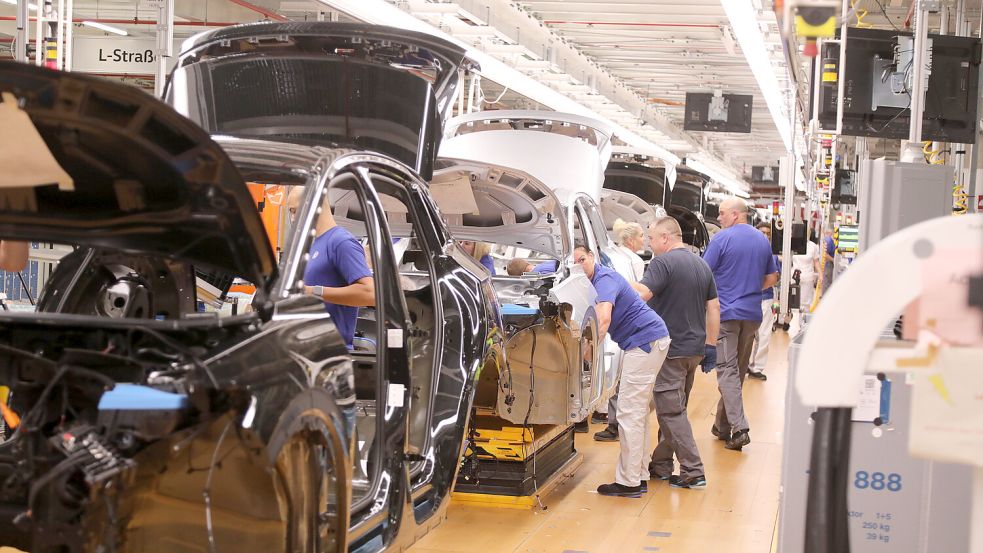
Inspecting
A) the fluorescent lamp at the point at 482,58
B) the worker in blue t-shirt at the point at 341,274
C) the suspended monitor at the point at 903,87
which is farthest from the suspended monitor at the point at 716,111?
the worker in blue t-shirt at the point at 341,274

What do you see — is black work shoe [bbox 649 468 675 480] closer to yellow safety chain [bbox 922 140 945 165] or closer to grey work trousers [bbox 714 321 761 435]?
grey work trousers [bbox 714 321 761 435]

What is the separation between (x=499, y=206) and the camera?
759 cm

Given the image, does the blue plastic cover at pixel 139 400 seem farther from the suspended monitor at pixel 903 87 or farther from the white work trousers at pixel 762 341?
the white work trousers at pixel 762 341

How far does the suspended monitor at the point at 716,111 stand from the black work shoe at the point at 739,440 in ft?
39.4

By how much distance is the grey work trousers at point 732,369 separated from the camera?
28.9 ft

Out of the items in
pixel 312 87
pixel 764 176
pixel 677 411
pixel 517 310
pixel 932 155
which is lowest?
pixel 677 411

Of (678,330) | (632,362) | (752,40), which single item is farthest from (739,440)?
(752,40)

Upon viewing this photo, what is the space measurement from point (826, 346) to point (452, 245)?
3233 millimetres

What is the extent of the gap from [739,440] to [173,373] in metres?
6.80

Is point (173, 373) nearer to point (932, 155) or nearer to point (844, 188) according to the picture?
point (932, 155)

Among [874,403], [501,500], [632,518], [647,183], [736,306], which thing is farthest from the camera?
[647,183]

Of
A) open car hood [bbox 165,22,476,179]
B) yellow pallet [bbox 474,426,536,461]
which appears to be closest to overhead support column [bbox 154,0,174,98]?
open car hood [bbox 165,22,476,179]

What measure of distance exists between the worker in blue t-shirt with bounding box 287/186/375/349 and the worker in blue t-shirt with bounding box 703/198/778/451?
4.85 metres

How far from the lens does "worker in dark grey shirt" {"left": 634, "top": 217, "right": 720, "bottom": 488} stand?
7.33 metres
